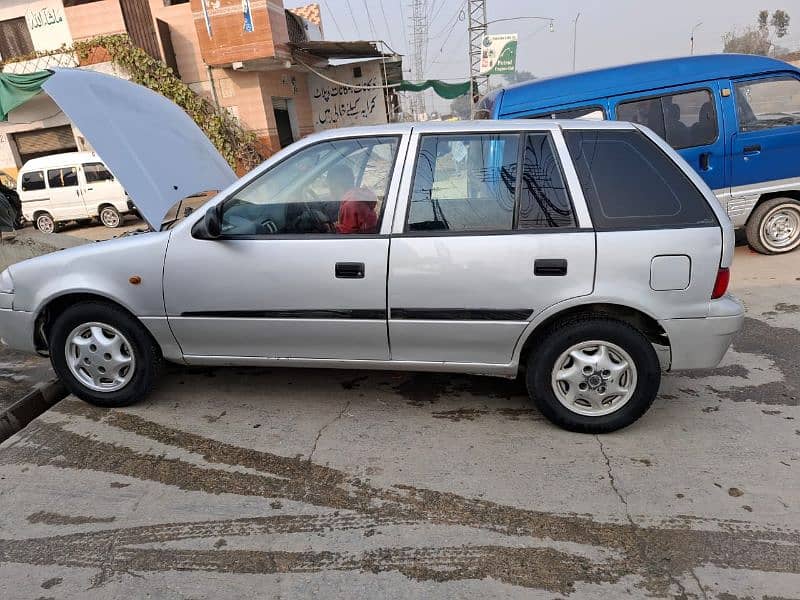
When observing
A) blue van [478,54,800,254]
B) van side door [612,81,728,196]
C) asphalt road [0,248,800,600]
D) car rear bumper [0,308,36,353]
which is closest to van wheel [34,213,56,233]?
car rear bumper [0,308,36,353]

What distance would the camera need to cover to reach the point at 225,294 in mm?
3174

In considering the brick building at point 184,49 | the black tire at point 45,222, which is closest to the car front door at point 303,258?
the brick building at point 184,49

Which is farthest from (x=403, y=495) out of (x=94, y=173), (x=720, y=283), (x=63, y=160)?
(x=63, y=160)

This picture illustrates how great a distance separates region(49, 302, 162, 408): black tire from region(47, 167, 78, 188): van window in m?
11.9

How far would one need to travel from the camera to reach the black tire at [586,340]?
2889 mm

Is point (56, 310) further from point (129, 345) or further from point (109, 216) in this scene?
point (109, 216)

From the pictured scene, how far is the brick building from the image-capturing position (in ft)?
47.0

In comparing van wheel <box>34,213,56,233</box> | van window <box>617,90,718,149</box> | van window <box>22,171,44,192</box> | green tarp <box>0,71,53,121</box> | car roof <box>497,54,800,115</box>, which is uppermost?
green tarp <box>0,71,53,121</box>

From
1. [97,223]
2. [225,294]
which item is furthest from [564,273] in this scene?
[97,223]

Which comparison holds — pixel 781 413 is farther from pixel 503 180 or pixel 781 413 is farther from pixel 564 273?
pixel 503 180

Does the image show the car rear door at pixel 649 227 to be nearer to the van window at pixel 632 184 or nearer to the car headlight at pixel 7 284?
the van window at pixel 632 184

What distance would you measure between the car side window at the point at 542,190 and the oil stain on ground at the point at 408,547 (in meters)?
1.48

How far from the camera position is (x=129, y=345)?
3.41 metres

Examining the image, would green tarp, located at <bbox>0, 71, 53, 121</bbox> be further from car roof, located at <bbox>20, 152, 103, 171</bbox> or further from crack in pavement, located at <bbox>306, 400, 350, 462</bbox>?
crack in pavement, located at <bbox>306, 400, 350, 462</bbox>
